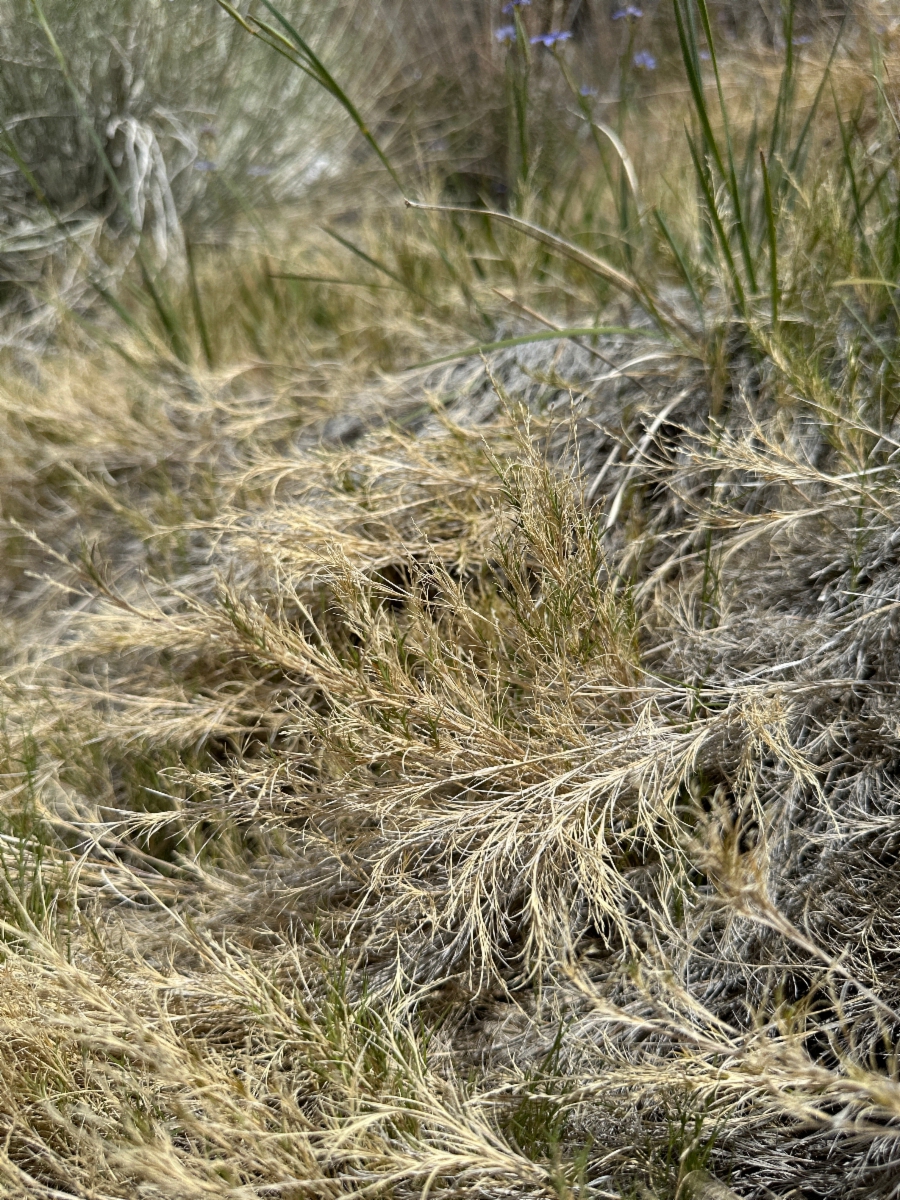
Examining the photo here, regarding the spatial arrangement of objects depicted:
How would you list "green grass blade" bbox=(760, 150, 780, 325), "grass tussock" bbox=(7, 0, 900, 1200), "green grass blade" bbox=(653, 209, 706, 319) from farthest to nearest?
"green grass blade" bbox=(653, 209, 706, 319), "green grass blade" bbox=(760, 150, 780, 325), "grass tussock" bbox=(7, 0, 900, 1200)

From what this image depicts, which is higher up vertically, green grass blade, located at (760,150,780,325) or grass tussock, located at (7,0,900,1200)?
green grass blade, located at (760,150,780,325)

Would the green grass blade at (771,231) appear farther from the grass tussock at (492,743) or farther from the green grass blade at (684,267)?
the green grass blade at (684,267)

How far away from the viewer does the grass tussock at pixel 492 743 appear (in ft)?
3.45

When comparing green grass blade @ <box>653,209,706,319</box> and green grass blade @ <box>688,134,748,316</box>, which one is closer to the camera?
green grass blade @ <box>688,134,748,316</box>

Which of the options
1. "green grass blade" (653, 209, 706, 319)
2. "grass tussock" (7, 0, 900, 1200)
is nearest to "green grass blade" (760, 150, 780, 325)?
"grass tussock" (7, 0, 900, 1200)

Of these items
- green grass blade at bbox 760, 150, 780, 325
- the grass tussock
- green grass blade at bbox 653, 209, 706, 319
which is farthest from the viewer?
green grass blade at bbox 653, 209, 706, 319

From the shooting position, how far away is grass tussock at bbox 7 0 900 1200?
105cm

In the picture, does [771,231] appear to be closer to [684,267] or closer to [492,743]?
[684,267]

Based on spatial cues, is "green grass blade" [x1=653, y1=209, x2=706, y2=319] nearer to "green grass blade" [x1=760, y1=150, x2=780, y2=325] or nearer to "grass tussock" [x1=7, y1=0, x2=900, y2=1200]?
"grass tussock" [x1=7, y1=0, x2=900, y2=1200]

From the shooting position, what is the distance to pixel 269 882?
4.67 ft

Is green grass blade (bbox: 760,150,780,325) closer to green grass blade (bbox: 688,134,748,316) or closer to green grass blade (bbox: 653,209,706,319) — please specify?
green grass blade (bbox: 688,134,748,316)

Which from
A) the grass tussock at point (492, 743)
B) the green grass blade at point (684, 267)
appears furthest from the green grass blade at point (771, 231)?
the green grass blade at point (684, 267)

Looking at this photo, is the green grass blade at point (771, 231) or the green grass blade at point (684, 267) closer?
the green grass blade at point (771, 231)

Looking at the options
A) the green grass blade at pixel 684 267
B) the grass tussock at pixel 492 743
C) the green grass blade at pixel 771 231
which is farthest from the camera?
the green grass blade at pixel 684 267
